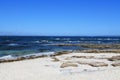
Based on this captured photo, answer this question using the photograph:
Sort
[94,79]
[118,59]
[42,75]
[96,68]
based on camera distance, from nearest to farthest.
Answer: [94,79], [42,75], [96,68], [118,59]

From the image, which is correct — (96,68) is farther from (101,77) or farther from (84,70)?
(101,77)

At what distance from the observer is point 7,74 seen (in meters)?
13.8

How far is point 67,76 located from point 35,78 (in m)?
1.62

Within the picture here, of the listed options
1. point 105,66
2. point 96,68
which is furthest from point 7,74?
point 105,66

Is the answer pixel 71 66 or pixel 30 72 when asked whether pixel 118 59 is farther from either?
pixel 30 72

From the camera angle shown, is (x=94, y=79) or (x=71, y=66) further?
(x=71, y=66)

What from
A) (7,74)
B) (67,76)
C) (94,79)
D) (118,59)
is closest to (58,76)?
(67,76)

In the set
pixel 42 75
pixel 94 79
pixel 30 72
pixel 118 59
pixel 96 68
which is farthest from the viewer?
pixel 118 59

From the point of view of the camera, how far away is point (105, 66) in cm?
1664

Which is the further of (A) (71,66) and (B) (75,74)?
(A) (71,66)

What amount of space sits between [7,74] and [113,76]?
5521 millimetres

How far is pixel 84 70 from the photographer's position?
48.8ft

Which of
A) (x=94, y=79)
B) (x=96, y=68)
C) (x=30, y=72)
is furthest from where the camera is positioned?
(x=96, y=68)

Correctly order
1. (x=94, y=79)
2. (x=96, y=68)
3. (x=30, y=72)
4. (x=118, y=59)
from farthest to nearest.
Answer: (x=118, y=59)
(x=96, y=68)
(x=30, y=72)
(x=94, y=79)
